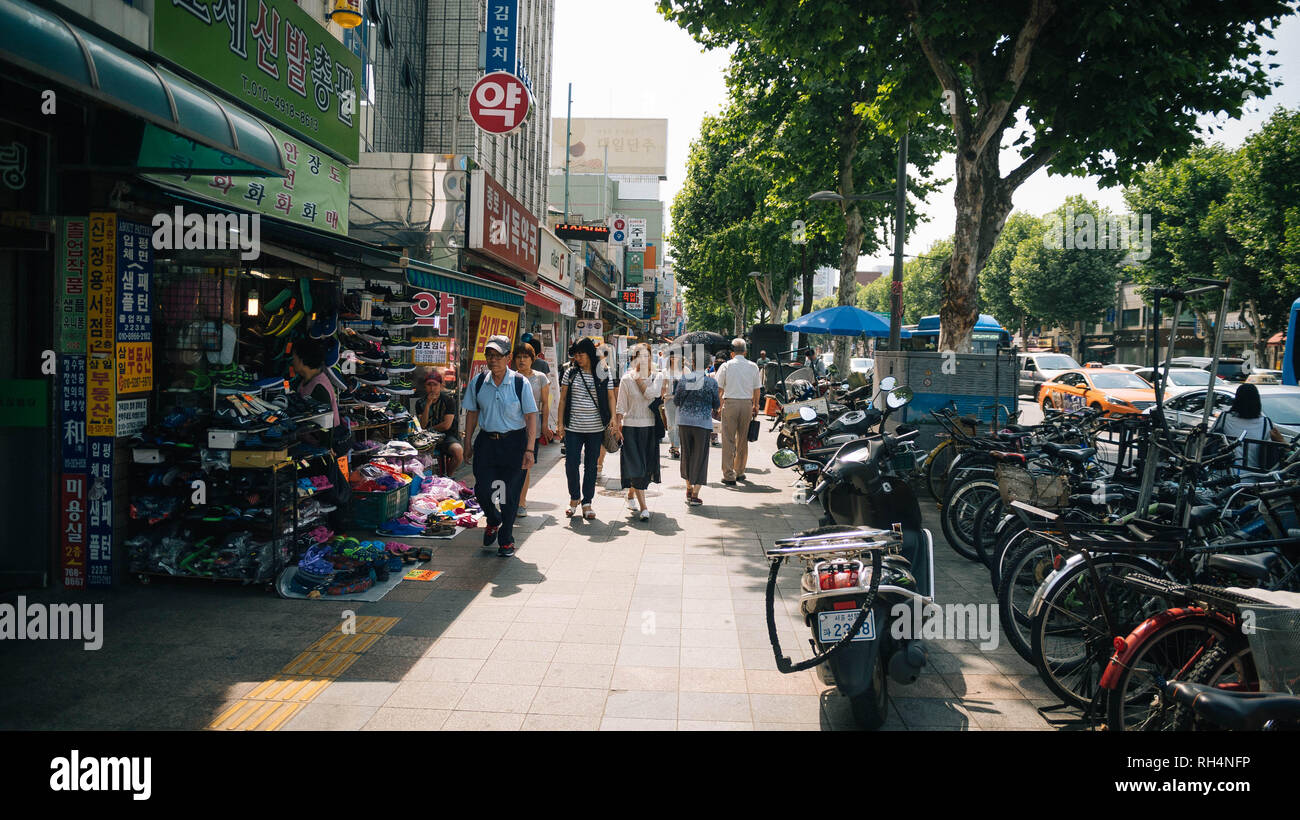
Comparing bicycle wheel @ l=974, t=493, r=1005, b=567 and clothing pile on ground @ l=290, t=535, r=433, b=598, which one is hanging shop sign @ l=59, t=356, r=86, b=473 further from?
bicycle wheel @ l=974, t=493, r=1005, b=567

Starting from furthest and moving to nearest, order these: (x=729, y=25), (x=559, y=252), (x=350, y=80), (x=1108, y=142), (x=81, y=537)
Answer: (x=559, y=252)
(x=729, y=25)
(x=1108, y=142)
(x=350, y=80)
(x=81, y=537)

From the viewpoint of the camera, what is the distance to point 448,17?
17.3m

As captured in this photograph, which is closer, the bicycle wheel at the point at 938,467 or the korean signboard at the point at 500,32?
the bicycle wheel at the point at 938,467

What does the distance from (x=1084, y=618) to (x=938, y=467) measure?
593 cm

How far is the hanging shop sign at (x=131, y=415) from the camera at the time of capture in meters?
5.79

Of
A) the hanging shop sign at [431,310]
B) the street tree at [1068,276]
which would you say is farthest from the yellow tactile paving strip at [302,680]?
the street tree at [1068,276]

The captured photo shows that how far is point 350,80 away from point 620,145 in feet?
253

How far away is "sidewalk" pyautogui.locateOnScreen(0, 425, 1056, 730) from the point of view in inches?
160

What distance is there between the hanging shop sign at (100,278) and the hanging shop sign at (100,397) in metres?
0.11

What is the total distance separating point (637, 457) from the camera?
30.1 feet

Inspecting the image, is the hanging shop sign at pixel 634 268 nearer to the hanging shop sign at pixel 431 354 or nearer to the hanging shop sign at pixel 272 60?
the hanging shop sign at pixel 431 354

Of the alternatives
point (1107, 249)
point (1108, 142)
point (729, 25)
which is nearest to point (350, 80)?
point (729, 25)
